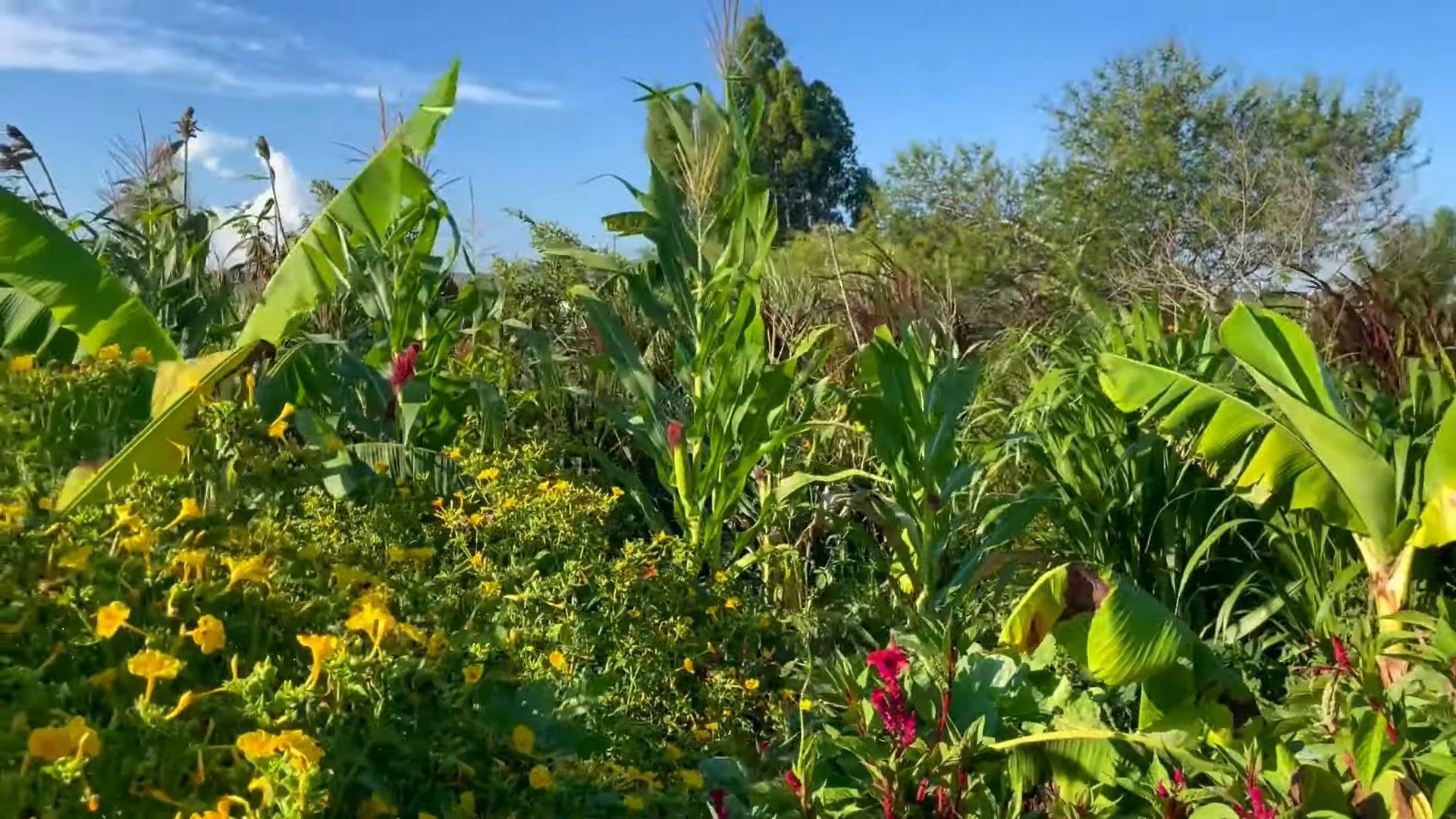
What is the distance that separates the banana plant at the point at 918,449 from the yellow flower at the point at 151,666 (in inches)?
106

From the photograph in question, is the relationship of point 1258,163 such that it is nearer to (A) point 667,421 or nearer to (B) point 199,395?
(A) point 667,421

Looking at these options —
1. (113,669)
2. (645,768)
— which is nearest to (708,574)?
(645,768)

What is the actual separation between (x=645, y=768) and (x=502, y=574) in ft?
2.35

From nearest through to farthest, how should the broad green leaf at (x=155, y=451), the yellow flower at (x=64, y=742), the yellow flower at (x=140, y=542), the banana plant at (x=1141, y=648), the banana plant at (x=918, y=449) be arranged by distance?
the yellow flower at (x=64, y=742) → the yellow flower at (x=140, y=542) → the broad green leaf at (x=155, y=451) → the banana plant at (x=1141, y=648) → the banana plant at (x=918, y=449)

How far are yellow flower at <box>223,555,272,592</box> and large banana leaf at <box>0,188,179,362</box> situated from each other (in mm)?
2335

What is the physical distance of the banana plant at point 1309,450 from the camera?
3533 millimetres

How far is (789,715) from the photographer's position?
3.14 meters

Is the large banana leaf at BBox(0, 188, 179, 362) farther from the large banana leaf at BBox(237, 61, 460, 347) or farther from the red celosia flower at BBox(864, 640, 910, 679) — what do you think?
the red celosia flower at BBox(864, 640, 910, 679)

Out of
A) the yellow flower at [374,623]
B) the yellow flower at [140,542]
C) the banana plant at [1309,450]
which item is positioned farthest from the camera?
the banana plant at [1309,450]

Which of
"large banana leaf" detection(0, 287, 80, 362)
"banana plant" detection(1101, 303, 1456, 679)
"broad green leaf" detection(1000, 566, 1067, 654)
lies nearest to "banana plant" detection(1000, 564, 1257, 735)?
"broad green leaf" detection(1000, 566, 1067, 654)

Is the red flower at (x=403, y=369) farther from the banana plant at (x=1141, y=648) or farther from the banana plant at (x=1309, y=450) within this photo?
the banana plant at (x=1309, y=450)

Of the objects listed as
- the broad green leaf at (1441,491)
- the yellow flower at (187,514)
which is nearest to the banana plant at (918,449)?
the broad green leaf at (1441,491)

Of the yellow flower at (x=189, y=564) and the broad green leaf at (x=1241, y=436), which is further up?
the broad green leaf at (x=1241, y=436)

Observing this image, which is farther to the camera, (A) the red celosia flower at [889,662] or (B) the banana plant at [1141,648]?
(B) the banana plant at [1141,648]
